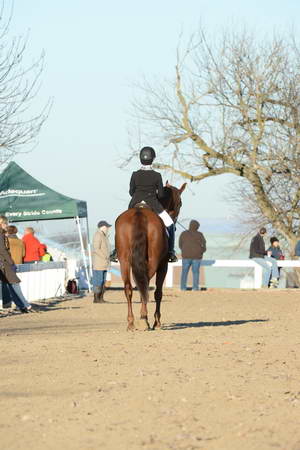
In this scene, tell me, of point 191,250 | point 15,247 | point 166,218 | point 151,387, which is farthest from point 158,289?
point 191,250

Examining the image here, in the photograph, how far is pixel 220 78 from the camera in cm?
4175

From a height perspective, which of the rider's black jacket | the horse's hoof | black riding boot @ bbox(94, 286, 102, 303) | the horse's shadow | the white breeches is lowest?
black riding boot @ bbox(94, 286, 102, 303)

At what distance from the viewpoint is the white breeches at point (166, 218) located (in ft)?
52.7

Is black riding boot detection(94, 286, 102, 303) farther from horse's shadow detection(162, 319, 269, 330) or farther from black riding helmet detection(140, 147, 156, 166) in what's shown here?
black riding helmet detection(140, 147, 156, 166)

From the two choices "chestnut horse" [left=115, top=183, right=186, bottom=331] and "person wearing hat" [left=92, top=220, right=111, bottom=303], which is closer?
"chestnut horse" [left=115, top=183, right=186, bottom=331]

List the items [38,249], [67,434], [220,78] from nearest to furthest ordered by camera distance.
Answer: [67,434] < [38,249] < [220,78]

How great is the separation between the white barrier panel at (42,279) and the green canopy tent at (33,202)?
1.60 m

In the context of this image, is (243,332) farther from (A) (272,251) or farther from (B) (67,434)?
(A) (272,251)

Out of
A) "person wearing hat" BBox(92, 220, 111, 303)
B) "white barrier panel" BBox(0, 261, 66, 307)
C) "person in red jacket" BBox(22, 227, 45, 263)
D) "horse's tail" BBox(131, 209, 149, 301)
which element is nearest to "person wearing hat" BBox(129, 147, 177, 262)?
"horse's tail" BBox(131, 209, 149, 301)

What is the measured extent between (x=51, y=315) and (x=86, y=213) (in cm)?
1187

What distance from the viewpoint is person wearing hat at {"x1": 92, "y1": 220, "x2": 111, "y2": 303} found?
87.0ft

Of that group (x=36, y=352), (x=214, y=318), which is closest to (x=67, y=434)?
(x=36, y=352)

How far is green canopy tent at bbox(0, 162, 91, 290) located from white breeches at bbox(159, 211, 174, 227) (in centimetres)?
1595

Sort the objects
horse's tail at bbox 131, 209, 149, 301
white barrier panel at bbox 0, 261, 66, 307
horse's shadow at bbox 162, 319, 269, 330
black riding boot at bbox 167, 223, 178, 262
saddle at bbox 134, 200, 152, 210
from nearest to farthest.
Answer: horse's tail at bbox 131, 209, 149, 301 < saddle at bbox 134, 200, 152, 210 < black riding boot at bbox 167, 223, 178, 262 < horse's shadow at bbox 162, 319, 269, 330 < white barrier panel at bbox 0, 261, 66, 307
